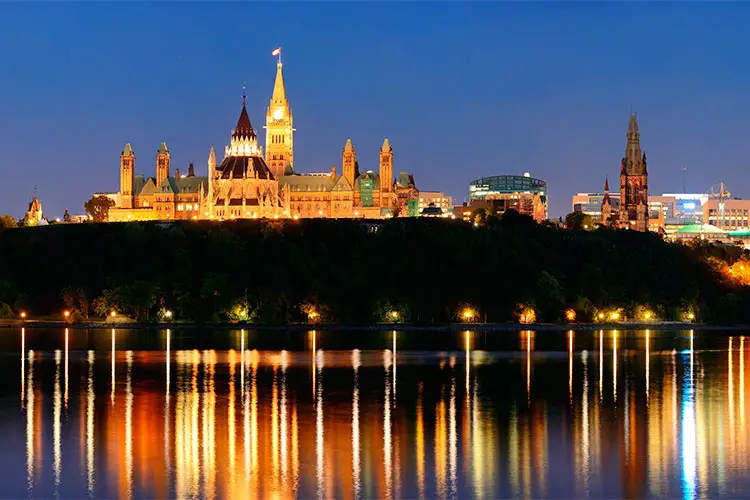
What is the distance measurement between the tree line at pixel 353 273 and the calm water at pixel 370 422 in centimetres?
3342

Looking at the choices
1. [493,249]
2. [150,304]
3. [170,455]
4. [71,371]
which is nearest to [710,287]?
[493,249]

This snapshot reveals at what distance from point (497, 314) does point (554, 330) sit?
7922mm

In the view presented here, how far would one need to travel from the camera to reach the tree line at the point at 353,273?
158 meters

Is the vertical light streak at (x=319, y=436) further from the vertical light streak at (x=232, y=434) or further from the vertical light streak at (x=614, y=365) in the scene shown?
the vertical light streak at (x=614, y=365)

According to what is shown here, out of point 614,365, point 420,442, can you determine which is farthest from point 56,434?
point 614,365

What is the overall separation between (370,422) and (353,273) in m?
95.1

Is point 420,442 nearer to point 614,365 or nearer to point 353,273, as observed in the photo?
point 614,365

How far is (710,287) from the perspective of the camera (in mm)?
178625

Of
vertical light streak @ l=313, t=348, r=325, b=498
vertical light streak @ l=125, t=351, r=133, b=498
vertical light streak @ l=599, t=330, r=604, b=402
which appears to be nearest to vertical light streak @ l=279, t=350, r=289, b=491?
vertical light streak @ l=313, t=348, r=325, b=498

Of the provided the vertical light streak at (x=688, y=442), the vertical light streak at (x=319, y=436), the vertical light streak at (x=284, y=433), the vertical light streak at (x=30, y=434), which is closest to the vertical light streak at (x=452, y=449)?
the vertical light streak at (x=319, y=436)

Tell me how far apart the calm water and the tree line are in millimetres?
33419

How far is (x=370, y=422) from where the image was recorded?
240 ft

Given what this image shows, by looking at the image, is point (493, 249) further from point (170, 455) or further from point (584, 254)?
point (170, 455)

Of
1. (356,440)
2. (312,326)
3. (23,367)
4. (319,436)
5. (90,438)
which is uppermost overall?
(312,326)
